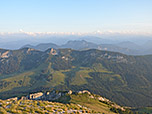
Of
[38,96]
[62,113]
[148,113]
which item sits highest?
[62,113]

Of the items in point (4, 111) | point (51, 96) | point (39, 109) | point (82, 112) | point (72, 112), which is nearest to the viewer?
point (4, 111)

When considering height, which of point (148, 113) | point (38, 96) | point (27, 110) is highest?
point (27, 110)

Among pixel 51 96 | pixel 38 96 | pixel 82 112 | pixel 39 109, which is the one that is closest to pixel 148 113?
pixel 51 96

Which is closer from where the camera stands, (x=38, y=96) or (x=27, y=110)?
(x=27, y=110)

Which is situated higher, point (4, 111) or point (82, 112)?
point (4, 111)

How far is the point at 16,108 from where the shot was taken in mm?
24703

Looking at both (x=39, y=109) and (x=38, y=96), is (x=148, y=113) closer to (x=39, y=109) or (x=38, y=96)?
(x=38, y=96)

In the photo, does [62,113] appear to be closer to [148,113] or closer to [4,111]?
[4,111]

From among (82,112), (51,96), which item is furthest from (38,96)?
(82,112)

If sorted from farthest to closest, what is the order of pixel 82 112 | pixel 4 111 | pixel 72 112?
pixel 82 112
pixel 72 112
pixel 4 111

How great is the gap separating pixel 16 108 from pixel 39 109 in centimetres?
445

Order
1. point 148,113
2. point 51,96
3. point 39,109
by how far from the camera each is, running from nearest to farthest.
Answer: point 39,109 → point 51,96 → point 148,113

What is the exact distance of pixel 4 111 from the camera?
74.0 feet

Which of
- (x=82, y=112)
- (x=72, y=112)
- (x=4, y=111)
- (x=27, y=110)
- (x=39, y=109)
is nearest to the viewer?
(x=4, y=111)
